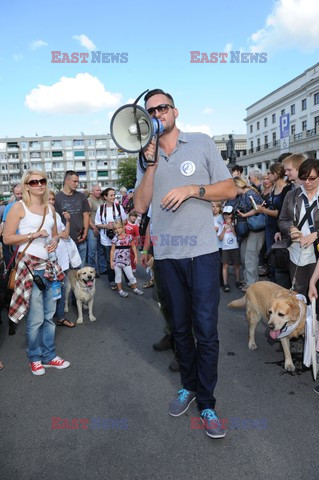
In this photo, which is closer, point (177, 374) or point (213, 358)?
point (213, 358)

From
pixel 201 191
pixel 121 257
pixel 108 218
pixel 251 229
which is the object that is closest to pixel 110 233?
pixel 108 218

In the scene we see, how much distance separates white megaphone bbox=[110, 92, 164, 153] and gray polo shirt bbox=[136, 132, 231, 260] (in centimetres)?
34

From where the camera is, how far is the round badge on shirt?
7.67 ft

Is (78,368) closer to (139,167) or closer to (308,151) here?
(139,167)

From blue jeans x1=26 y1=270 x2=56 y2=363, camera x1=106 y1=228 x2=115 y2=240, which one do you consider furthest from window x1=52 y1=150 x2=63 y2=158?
blue jeans x1=26 y1=270 x2=56 y2=363

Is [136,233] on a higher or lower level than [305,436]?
higher

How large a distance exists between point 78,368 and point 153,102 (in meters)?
2.85

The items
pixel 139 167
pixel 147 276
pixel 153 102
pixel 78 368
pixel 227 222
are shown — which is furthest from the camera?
pixel 147 276

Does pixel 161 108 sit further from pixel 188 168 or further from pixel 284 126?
pixel 284 126

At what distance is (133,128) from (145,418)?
2.27 metres

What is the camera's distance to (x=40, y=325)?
3498mm

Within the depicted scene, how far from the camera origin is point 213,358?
243cm

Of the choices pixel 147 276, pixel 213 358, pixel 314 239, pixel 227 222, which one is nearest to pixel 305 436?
pixel 213 358

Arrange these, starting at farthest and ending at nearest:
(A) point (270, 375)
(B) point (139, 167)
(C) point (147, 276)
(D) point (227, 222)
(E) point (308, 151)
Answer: (E) point (308, 151), (C) point (147, 276), (D) point (227, 222), (A) point (270, 375), (B) point (139, 167)
